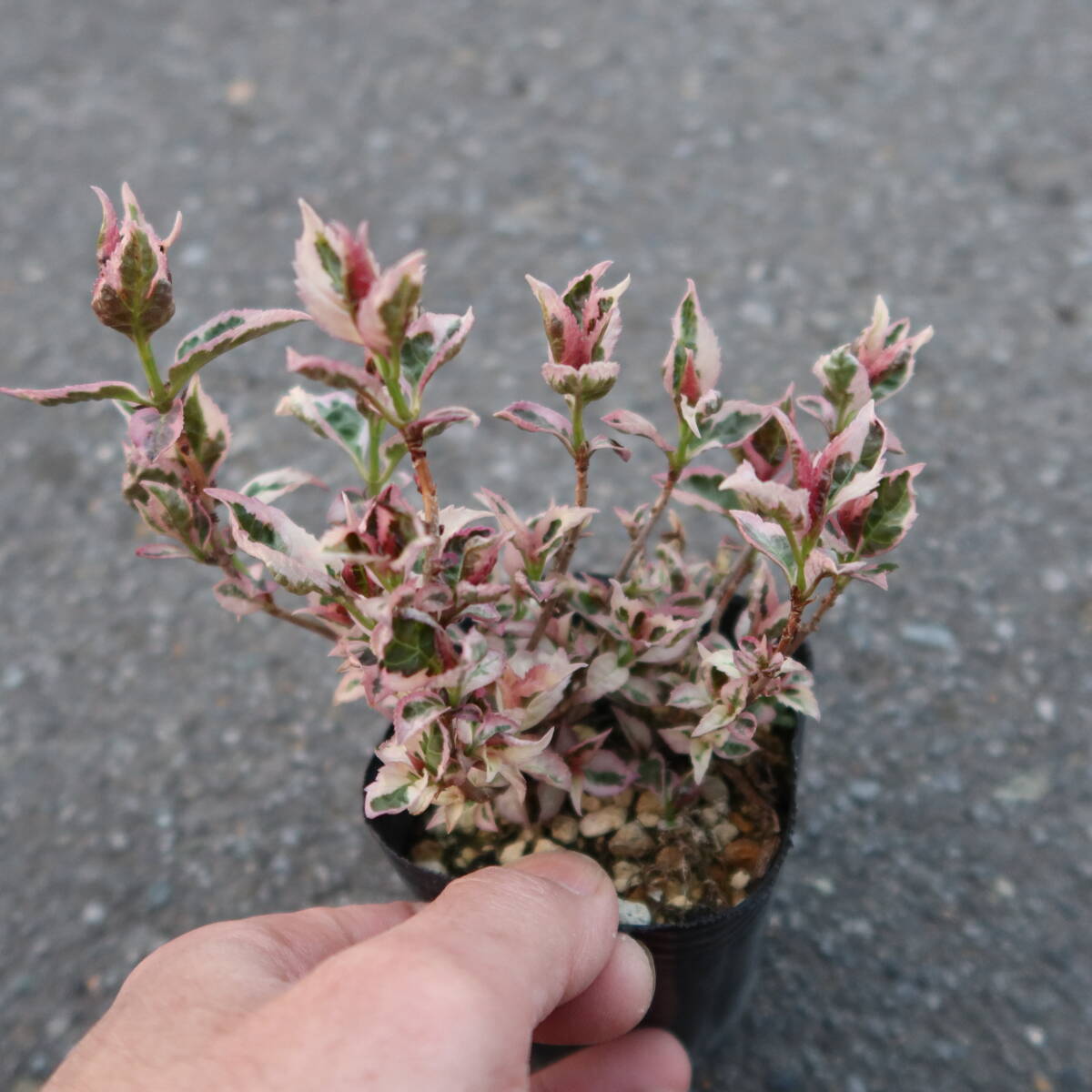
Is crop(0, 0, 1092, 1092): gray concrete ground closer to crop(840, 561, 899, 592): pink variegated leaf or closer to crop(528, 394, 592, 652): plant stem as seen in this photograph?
crop(528, 394, 592, 652): plant stem

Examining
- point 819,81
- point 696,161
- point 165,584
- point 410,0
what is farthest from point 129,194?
point 410,0

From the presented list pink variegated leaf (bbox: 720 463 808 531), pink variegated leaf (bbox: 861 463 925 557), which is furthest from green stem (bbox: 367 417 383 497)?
pink variegated leaf (bbox: 861 463 925 557)

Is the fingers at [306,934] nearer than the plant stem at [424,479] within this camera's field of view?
No

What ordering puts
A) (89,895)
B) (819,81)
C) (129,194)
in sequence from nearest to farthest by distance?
(129,194) → (89,895) → (819,81)

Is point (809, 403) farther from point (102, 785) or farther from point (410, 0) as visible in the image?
point (410, 0)

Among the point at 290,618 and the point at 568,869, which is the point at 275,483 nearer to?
the point at 290,618

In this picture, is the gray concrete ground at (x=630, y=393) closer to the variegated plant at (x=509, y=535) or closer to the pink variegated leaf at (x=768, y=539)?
the variegated plant at (x=509, y=535)

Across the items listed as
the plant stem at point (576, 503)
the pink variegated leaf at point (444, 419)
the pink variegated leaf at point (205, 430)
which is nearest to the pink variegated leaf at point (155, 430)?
the pink variegated leaf at point (205, 430)
